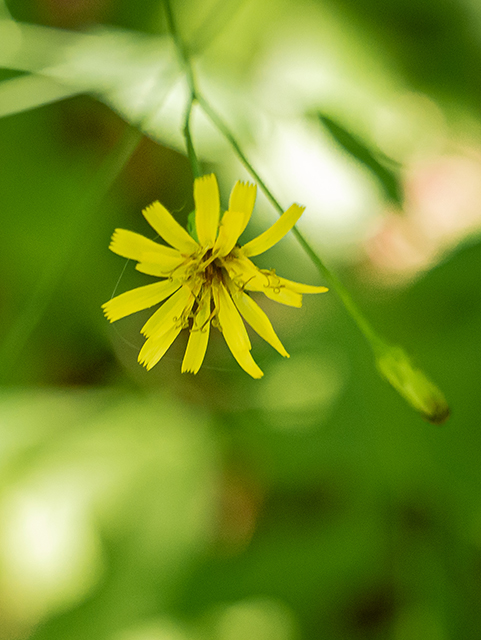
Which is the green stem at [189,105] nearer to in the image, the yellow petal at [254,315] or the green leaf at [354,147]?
the yellow petal at [254,315]

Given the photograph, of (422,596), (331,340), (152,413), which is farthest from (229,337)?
Result: (422,596)

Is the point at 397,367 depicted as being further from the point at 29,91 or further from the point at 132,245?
the point at 29,91

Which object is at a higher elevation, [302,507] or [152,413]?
[152,413]

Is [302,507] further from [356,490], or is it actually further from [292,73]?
[292,73]

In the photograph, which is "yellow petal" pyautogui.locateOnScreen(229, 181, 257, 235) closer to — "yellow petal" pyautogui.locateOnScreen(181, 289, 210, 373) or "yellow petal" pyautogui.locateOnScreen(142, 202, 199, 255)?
"yellow petal" pyautogui.locateOnScreen(142, 202, 199, 255)

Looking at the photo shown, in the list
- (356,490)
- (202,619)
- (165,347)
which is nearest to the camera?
(165,347)

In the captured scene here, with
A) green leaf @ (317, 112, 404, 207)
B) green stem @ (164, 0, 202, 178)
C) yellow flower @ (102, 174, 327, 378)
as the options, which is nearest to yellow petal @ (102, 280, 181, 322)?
yellow flower @ (102, 174, 327, 378)
